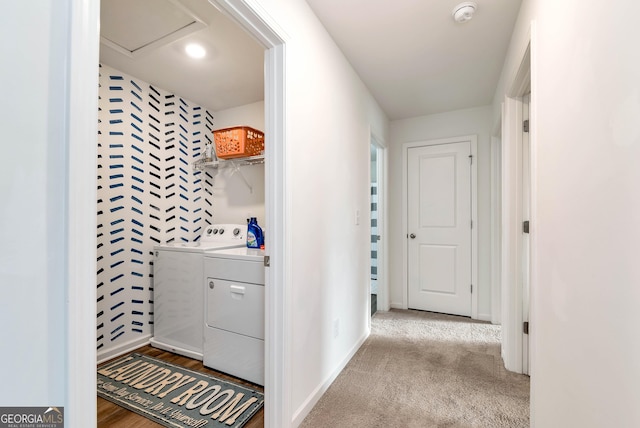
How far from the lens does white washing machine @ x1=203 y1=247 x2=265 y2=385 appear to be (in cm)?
190

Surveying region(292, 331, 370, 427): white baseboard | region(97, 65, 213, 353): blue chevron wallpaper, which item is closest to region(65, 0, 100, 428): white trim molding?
region(292, 331, 370, 427): white baseboard

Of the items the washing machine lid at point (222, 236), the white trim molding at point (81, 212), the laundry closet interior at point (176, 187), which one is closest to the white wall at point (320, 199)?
the laundry closet interior at point (176, 187)

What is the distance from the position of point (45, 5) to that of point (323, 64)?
58.7 inches

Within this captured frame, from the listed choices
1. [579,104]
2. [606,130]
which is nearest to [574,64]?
[579,104]

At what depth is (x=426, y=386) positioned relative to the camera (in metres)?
1.91

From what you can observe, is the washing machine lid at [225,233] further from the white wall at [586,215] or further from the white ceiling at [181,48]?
the white wall at [586,215]

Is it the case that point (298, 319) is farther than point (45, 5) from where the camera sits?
Yes

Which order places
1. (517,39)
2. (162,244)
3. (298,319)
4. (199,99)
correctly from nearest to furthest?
(298,319)
(517,39)
(162,244)
(199,99)

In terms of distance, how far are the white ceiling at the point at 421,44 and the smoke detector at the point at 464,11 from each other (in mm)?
32

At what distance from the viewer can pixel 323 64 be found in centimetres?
187

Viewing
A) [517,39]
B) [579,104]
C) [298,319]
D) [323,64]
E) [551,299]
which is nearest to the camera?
Answer: [579,104]

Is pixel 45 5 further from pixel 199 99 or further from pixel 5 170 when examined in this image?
pixel 199 99

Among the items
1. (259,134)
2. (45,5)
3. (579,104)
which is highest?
(259,134)

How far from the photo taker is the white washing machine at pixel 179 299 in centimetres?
227
